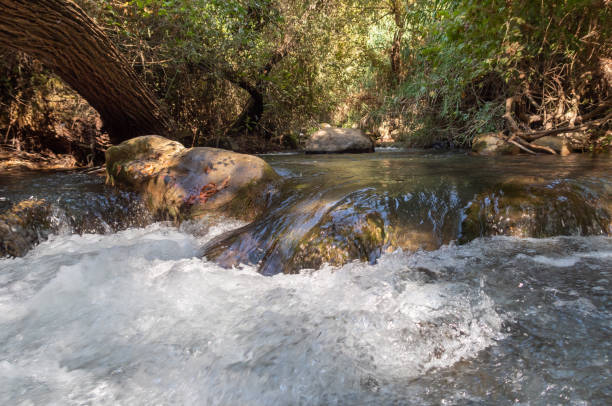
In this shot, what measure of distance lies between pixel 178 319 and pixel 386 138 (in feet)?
33.5

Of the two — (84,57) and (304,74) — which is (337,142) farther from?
(84,57)

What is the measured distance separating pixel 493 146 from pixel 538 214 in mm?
3923

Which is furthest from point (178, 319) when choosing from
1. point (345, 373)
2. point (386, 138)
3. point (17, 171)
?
point (386, 138)

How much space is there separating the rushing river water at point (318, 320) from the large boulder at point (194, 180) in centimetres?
52

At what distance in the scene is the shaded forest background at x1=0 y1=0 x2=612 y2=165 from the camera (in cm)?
446

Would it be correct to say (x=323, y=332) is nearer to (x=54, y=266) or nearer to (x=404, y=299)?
(x=404, y=299)

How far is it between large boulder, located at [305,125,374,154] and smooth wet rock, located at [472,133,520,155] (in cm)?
264

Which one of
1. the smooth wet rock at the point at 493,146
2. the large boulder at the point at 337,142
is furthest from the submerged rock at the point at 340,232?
the large boulder at the point at 337,142

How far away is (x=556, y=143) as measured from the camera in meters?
5.59

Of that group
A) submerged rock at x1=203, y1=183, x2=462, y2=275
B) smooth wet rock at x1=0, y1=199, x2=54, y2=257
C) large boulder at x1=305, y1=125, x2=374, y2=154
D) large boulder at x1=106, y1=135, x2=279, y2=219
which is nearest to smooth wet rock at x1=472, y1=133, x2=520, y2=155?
large boulder at x1=305, y1=125, x2=374, y2=154

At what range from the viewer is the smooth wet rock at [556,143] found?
5.47 metres

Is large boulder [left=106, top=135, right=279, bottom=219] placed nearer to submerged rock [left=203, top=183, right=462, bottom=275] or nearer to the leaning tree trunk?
submerged rock [left=203, top=183, right=462, bottom=275]

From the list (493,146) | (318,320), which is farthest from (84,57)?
(493,146)

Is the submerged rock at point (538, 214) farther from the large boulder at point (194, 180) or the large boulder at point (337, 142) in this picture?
the large boulder at point (337, 142)
